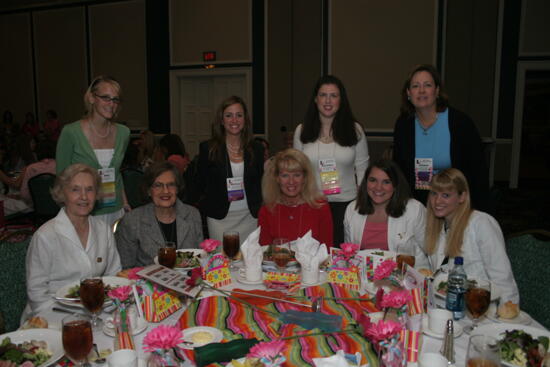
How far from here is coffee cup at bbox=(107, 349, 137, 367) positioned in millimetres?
1146

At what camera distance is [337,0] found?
8422 mm

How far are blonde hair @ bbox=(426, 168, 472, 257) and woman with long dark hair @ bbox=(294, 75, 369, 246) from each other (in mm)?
789

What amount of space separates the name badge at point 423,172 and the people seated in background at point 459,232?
476mm

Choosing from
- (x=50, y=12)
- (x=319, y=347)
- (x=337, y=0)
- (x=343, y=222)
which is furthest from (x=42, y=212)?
(x=50, y=12)

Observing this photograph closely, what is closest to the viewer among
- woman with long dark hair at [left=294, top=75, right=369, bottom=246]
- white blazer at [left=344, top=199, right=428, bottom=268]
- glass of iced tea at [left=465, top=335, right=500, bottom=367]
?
glass of iced tea at [left=465, top=335, right=500, bottom=367]

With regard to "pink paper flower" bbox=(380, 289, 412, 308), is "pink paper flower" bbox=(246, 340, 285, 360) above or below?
below

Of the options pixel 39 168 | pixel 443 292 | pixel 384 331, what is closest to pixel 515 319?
pixel 443 292

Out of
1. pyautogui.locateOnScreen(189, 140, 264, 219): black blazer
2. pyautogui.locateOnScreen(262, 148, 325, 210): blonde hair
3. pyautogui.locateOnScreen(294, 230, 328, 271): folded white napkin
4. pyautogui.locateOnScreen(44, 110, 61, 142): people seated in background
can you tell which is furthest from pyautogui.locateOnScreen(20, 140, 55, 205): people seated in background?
pyautogui.locateOnScreen(44, 110, 61, 142): people seated in background

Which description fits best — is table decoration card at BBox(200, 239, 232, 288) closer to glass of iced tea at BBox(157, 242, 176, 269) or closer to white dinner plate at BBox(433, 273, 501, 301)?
glass of iced tea at BBox(157, 242, 176, 269)

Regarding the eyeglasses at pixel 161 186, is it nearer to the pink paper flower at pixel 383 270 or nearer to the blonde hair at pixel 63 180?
the blonde hair at pixel 63 180

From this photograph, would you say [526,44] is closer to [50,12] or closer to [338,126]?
[338,126]

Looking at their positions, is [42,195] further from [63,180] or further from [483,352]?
[483,352]

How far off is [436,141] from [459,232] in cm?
79

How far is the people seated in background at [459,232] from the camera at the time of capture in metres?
2.16
